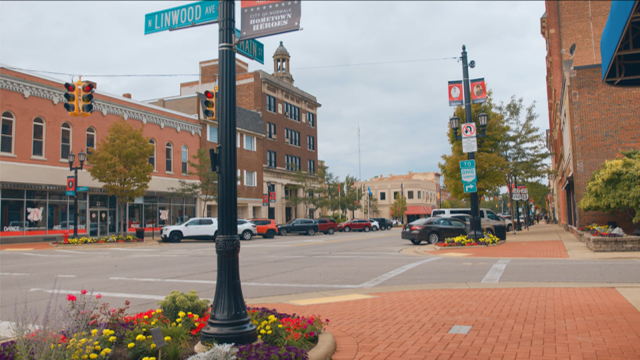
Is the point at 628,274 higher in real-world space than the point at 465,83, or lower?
lower

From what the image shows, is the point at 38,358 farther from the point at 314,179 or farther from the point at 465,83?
the point at 314,179

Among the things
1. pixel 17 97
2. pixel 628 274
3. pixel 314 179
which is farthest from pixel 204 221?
pixel 314 179

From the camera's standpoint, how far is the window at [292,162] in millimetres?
57166

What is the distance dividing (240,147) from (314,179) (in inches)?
646

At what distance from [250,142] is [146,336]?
45960 mm

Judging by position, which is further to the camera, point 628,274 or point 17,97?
point 17,97

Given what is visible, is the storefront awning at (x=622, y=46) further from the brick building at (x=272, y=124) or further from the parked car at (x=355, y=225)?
the parked car at (x=355, y=225)

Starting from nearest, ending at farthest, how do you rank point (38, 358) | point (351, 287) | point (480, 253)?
1. point (38, 358)
2. point (351, 287)
3. point (480, 253)

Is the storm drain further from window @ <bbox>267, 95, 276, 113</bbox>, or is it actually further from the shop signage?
window @ <bbox>267, 95, 276, 113</bbox>

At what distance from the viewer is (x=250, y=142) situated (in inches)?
1981

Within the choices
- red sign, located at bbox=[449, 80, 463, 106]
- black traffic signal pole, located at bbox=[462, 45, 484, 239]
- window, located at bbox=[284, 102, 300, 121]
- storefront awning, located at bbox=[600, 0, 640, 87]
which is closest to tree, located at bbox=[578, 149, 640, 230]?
black traffic signal pole, located at bbox=[462, 45, 484, 239]

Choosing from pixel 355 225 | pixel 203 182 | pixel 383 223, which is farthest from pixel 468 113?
pixel 383 223

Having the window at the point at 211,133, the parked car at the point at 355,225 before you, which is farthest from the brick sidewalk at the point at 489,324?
the parked car at the point at 355,225

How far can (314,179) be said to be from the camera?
205ft
